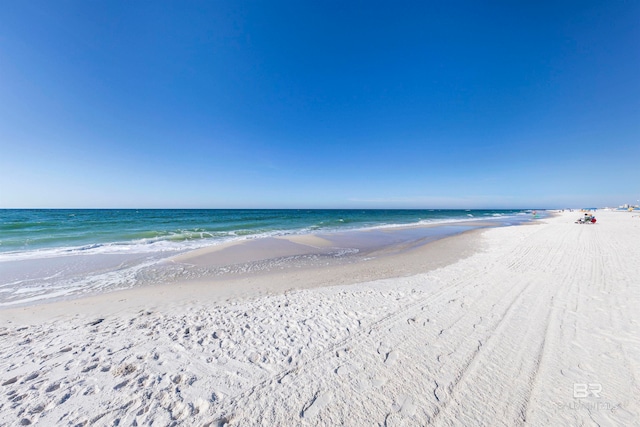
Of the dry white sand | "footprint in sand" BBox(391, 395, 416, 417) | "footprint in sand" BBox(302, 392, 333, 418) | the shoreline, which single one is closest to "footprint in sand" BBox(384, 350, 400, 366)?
the dry white sand

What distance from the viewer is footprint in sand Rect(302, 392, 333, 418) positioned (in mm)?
2510

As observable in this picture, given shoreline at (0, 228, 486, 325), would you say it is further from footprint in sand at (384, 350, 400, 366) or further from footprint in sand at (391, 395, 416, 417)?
footprint in sand at (391, 395, 416, 417)

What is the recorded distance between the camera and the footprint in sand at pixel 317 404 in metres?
2.51

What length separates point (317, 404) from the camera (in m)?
2.63

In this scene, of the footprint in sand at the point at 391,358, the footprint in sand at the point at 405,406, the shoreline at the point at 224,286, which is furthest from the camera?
the shoreline at the point at 224,286

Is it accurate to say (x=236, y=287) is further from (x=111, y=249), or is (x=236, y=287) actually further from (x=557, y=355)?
(x=111, y=249)

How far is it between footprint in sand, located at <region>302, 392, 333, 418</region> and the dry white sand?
0.01 metres

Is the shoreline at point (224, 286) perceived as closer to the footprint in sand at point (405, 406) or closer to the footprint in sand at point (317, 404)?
the footprint in sand at point (317, 404)

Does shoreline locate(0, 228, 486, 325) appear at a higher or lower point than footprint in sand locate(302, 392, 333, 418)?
lower

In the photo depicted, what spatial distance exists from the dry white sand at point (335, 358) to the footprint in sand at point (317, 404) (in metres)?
0.01

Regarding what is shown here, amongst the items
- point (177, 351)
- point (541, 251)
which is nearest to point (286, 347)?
point (177, 351)

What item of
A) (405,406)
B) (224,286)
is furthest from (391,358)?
(224,286)

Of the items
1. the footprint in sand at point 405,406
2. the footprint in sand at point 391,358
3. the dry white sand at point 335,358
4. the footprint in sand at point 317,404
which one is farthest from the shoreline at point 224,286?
the footprint in sand at point 405,406

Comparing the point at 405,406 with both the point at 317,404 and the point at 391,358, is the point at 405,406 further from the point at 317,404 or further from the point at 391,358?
the point at 317,404
